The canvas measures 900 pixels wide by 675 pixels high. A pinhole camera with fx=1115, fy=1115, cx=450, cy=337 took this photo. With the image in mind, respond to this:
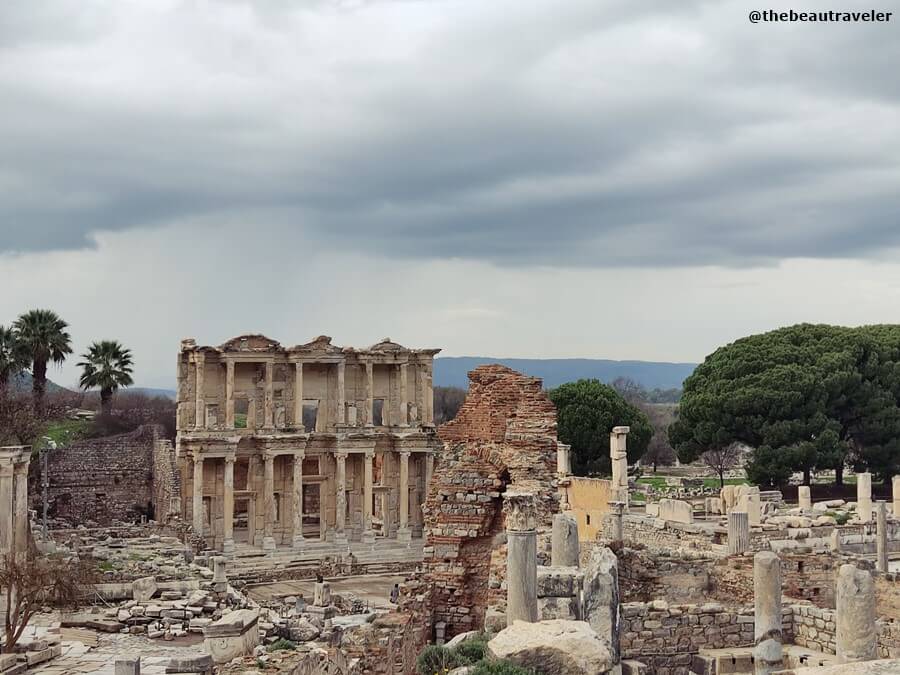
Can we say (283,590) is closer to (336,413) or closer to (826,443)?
(336,413)

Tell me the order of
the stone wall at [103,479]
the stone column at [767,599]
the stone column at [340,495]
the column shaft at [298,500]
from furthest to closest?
the stone wall at [103,479] → the stone column at [340,495] → the column shaft at [298,500] → the stone column at [767,599]

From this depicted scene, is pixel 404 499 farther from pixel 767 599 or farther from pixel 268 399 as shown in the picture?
pixel 767 599

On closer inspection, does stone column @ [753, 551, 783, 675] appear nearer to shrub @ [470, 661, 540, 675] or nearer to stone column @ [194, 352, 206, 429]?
shrub @ [470, 661, 540, 675]

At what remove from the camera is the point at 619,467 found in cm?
3741

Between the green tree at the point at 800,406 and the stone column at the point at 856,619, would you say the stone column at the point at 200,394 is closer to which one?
the green tree at the point at 800,406

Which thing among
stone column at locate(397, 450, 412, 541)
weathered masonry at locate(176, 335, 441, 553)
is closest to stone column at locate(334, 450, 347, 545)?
weathered masonry at locate(176, 335, 441, 553)


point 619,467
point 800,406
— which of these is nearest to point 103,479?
point 619,467

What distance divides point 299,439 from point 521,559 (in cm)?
3607

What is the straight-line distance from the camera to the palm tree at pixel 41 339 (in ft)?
173

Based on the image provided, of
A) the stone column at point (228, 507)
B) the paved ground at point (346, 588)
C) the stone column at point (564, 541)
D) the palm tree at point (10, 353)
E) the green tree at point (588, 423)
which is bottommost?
the paved ground at point (346, 588)

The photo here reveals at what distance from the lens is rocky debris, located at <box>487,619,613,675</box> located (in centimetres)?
970

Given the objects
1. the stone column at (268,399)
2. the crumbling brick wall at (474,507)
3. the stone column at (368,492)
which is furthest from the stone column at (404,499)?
the crumbling brick wall at (474,507)

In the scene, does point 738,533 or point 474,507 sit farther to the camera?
point 738,533

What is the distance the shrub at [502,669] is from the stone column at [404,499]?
39.2 metres
